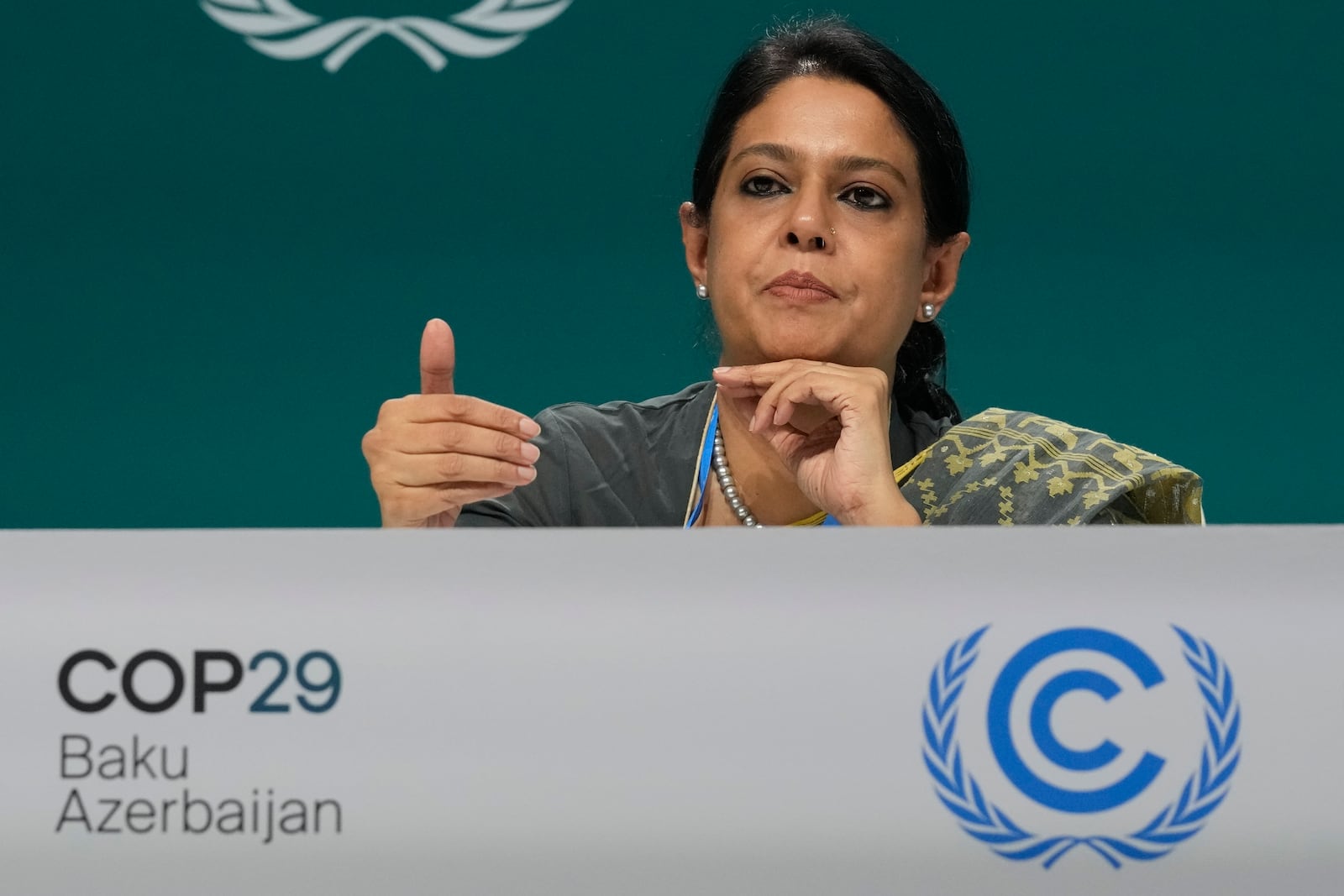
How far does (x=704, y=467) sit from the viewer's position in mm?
1469

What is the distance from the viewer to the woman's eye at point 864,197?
4.57 ft

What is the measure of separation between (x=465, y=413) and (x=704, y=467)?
35 cm

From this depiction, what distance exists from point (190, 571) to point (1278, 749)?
1.76 ft

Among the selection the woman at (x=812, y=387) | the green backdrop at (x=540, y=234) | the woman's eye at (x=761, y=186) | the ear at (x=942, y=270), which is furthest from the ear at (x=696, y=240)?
the green backdrop at (x=540, y=234)

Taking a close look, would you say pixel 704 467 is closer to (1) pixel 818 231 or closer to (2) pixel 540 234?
(1) pixel 818 231

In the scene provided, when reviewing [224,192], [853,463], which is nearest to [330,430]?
[224,192]

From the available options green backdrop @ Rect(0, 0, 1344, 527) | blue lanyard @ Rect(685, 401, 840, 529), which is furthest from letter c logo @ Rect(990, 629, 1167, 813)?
green backdrop @ Rect(0, 0, 1344, 527)

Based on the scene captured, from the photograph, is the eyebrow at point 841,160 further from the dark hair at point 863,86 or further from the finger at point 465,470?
the finger at point 465,470

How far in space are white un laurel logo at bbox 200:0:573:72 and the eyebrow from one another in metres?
0.97

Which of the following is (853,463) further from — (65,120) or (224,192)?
(65,120)

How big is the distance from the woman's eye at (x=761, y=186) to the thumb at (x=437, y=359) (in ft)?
1.14

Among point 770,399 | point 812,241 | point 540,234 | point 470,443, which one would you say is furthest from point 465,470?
point 540,234

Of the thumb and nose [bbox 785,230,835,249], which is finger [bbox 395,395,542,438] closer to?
the thumb

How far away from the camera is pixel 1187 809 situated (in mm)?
684
